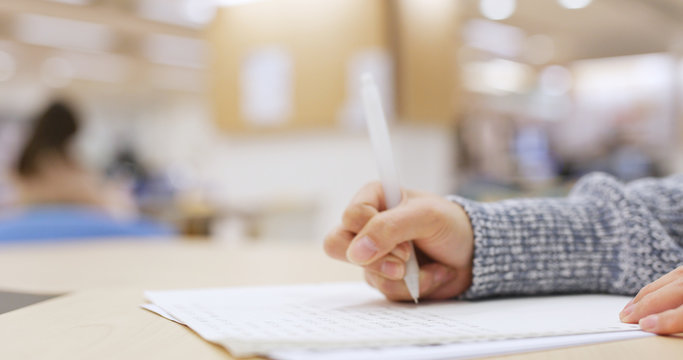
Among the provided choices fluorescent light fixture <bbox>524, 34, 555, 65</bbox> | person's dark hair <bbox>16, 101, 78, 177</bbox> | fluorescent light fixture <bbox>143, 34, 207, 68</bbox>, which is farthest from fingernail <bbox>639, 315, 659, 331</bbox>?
fluorescent light fixture <bbox>524, 34, 555, 65</bbox>

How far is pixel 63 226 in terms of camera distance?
160 centimetres

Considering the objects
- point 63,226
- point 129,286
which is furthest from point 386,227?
point 63,226

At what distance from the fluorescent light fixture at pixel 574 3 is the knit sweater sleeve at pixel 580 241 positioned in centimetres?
493

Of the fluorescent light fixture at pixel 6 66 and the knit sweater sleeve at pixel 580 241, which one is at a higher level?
the fluorescent light fixture at pixel 6 66

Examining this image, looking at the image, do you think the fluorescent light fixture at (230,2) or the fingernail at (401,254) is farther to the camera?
the fluorescent light fixture at (230,2)

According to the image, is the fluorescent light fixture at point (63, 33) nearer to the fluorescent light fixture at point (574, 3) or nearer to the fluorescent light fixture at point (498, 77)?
the fluorescent light fixture at point (574, 3)

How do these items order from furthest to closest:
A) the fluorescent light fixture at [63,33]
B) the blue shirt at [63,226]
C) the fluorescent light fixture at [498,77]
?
the fluorescent light fixture at [498,77], the fluorescent light fixture at [63,33], the blue shirt at [63,226]

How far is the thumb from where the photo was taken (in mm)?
520

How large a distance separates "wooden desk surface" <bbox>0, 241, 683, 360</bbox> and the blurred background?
77 cm

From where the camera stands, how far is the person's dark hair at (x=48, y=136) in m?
1.90

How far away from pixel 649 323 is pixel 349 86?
9.06 ft

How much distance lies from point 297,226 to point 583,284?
2.76 metres

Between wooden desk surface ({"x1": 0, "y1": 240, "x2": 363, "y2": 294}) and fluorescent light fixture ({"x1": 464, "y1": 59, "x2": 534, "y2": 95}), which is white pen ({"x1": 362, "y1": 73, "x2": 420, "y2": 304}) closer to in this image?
wooden desk surface ({"x1": 0, "y1": 240, "x2": 363, "y2": 294})

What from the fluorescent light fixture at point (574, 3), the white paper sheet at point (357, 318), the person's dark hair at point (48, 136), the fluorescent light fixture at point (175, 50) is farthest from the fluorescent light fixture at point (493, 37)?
the white paper sheet at point (357, 318)
